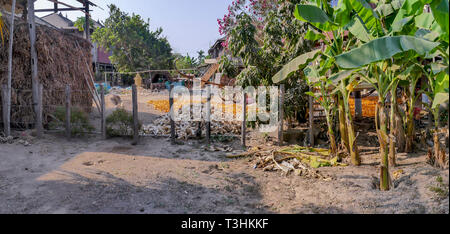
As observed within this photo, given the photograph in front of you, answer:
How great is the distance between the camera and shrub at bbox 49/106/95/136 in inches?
327

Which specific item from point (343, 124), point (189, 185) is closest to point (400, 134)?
point (343, 124)

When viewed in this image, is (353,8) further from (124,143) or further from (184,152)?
(124,143)

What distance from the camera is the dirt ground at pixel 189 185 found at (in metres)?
3.89

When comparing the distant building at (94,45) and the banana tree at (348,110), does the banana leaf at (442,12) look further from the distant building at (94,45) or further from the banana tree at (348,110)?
the distant building at (94,45)

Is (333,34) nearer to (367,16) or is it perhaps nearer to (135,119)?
A: (367,16)

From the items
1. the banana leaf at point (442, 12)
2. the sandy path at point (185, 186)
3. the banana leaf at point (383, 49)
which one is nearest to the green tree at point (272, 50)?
the sandy path at point (185, 186)

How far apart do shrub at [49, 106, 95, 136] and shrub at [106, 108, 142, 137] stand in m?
0.60

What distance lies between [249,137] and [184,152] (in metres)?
2.12

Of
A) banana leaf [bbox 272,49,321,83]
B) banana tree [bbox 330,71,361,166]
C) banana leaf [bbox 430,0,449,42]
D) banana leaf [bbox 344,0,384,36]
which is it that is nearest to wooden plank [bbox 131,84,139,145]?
banana leaf [bbox 272,49,321,83]

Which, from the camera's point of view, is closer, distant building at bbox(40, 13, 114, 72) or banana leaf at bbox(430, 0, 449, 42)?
banana leaf at bbox(430, 0, 449, 42)

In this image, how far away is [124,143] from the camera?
25.8ft

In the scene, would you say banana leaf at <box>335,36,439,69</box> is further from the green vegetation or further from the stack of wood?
the stack of wood

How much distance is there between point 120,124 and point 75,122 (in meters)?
1.33
